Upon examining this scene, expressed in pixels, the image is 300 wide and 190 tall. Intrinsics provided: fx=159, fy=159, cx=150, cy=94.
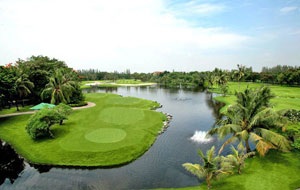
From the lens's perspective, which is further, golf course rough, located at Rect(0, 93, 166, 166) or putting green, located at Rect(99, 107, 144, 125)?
putting green, located at Rect(99, 107, 144, 125)

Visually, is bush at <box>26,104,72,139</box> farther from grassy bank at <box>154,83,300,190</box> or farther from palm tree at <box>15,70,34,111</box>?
grassy bank at <box>154,83,300,190</box>

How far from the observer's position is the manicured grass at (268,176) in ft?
38.9

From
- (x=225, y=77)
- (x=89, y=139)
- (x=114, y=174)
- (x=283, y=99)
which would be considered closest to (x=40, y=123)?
(x=89, y=139)

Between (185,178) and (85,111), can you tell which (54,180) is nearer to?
(185,178)

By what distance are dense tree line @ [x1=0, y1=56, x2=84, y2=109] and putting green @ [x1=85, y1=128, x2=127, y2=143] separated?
18.0 meters

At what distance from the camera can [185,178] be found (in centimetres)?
1502

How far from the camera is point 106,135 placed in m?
23.6

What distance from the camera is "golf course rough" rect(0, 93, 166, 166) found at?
17.9 m

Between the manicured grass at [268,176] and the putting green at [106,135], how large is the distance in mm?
12448

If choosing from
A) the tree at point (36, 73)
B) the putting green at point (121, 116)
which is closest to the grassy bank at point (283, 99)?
→ the putting green at point (121, 116)

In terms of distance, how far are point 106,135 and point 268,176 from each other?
63.3ft

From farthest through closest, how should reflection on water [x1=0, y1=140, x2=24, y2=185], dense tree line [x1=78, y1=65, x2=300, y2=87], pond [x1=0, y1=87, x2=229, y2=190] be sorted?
dense tree line [x1=78, y1=65, x2=300, y2=87] → reflection on water [x1=0, y1=140, x2=24, y2=185] → pond [x1=0, y1=87, x2=229, y2=190]

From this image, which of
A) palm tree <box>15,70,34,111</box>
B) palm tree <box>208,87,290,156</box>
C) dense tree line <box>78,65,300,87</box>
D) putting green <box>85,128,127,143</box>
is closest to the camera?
palm tree <box>208,87,290,156</box>

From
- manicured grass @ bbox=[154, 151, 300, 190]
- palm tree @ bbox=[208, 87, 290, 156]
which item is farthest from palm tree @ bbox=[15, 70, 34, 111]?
palm tree @ bbox=[208, 87, 290, 156]
